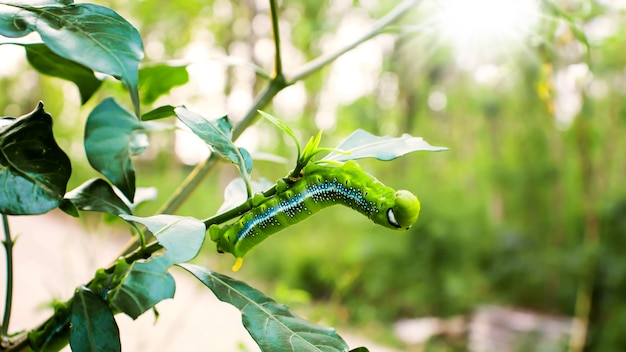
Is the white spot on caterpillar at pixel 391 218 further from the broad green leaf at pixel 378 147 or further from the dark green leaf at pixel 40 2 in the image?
the dark green leaf at pixel 40 2

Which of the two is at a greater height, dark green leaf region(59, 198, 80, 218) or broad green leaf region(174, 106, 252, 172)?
broad green leaf region(174, 106, 252, 172)

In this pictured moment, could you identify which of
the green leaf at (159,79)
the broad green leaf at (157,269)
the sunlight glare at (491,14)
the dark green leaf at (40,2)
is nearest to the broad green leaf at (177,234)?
the broad green leaf at (157,269)

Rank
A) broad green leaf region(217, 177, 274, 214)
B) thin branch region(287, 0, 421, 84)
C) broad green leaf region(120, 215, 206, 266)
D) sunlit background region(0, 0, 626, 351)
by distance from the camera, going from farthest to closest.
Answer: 1. sunlit background region(0, 0, 626, 351)
2. thin branch region(287, 0, 421, 84)
3. broad green leaf region(217, 177, 274, 214)
4. broad green leaf region(120, 215, 206, 266)

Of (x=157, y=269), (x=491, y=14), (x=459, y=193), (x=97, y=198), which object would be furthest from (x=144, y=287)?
(x=459, y=193)

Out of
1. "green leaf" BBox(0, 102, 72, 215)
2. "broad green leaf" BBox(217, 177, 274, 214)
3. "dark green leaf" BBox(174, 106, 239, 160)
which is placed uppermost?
"dark green leaf" BBox(174, 106, 239, 160)

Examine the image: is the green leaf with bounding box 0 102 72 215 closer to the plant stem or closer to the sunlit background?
the plant stem

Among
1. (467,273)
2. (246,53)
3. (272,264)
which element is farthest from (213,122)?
(246,53)

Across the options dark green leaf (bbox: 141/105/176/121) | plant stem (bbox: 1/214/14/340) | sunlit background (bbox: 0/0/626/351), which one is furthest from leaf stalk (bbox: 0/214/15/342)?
sunlit background (bbox: 0/0/626/351)

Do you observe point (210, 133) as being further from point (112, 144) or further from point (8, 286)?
point (8, 286)
